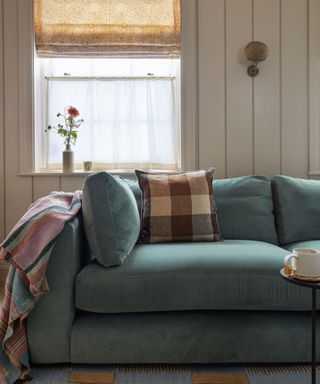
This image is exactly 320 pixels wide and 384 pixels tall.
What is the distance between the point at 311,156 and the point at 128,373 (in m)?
2.05

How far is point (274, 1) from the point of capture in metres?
2.72

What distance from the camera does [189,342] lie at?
1.55 m

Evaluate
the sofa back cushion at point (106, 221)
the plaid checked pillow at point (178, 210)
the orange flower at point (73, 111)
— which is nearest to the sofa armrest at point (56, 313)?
the sofa back cushion at point (106, 221)

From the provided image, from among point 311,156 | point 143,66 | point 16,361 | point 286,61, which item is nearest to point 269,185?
point 311,156

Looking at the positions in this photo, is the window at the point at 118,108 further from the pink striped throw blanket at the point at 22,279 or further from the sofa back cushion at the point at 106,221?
the pink striped throw blanket at the point at 22,279

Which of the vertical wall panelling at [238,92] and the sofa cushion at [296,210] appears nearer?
the sofa cushion at [296,210]

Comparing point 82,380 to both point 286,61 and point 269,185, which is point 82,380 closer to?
point 269,185

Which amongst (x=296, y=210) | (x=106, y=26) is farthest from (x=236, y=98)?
(x=106, y=26)

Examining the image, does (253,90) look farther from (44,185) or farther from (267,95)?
(44,185)

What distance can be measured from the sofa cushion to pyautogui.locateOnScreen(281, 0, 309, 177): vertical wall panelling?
0.52 metres

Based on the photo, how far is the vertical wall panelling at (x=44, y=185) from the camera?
9.02ft

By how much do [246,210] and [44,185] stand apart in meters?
1.52

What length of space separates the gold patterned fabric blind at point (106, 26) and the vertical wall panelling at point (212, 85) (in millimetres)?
219

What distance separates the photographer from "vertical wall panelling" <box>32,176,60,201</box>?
2750 mm
